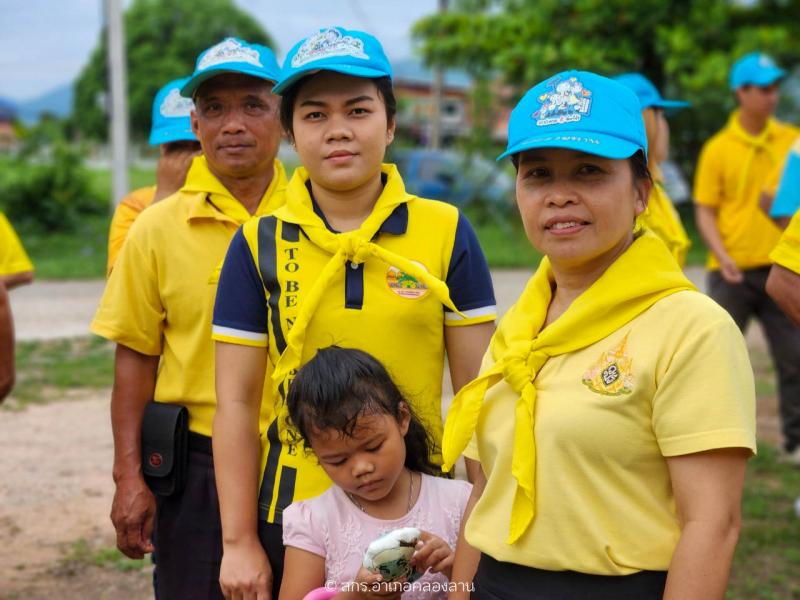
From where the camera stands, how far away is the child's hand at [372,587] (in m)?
2.36

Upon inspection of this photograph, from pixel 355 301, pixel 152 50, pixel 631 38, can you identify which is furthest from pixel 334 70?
pixel 152 50

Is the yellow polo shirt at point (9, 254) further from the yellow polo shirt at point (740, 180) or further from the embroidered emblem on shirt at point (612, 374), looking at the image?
the yellow polo shirt at point (740, 180)

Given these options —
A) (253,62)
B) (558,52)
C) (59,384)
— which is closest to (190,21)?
(558,52)

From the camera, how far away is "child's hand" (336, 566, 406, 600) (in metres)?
2.36

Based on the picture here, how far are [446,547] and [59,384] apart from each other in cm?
684

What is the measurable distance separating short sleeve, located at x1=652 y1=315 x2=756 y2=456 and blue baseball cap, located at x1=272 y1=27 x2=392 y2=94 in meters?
1.06

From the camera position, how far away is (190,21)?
60.8 metres

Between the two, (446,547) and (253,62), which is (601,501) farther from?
(253,62)

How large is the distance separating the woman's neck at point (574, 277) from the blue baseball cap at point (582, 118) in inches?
8.8

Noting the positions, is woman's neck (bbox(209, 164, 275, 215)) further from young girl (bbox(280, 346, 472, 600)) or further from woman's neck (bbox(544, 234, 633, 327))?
woman's neck (bbox(544, 234, 633, 327))

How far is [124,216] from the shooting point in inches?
174

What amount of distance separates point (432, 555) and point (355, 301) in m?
0.61

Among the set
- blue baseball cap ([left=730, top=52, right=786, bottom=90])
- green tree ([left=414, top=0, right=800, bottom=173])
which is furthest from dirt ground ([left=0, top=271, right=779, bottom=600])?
green tree ([left=414, top=0, right=800, bottom=173])

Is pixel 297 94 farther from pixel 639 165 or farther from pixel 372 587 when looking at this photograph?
pixel 372 587
